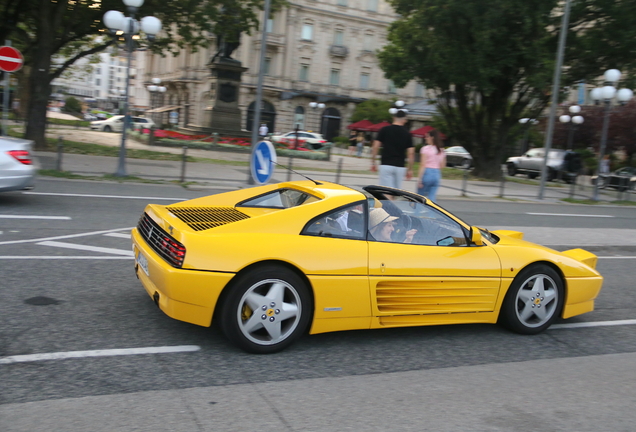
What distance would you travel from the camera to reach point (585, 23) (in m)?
26.2

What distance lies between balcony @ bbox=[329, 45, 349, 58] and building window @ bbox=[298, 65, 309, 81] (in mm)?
3099

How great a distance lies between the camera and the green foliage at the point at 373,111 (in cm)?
6347

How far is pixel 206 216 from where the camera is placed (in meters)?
4.98

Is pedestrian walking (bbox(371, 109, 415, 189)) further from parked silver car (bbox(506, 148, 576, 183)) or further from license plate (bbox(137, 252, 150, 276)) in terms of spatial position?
parked silver car (bbox(506, 148, 576, 183))

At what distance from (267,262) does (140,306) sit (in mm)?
1648

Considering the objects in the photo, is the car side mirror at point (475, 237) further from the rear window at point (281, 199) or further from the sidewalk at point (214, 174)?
the sidewalk at point (214, 174)

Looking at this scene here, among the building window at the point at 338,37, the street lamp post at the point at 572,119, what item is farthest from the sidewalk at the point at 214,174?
the building window at the point at 338,37

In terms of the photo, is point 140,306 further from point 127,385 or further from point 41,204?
point 41,204

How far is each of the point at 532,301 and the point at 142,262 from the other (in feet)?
10.8

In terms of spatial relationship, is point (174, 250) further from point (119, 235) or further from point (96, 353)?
point (119, 235)

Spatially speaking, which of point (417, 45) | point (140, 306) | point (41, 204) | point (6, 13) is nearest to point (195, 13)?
point (6, 13)

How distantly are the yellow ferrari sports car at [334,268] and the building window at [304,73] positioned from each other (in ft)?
208

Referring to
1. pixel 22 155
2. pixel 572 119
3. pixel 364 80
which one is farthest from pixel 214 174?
pixel 364 80

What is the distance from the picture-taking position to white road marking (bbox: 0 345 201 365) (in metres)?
4.04
